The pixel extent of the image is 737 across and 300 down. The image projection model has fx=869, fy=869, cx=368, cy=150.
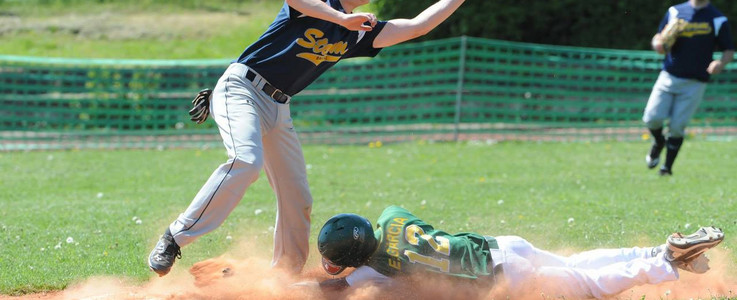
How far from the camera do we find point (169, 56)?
727 inches

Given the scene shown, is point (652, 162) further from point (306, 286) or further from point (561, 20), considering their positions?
point (561, 20)

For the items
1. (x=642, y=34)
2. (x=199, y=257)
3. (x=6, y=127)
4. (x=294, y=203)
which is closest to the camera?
(x=294, y=203)

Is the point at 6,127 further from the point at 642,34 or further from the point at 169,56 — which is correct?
the point at 642,34

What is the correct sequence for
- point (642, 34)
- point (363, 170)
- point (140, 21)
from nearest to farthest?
point (363, 170) < point (642, 34) < point (140, 21)

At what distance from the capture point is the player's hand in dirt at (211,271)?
18.9 ft

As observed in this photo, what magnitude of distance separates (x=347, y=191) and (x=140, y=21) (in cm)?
1248

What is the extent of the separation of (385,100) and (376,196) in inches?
242

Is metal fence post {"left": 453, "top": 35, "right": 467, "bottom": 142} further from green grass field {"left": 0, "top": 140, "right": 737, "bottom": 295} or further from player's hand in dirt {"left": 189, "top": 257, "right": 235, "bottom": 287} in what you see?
player's hand in dirt {"left": 189, "top": 257, "right": 235, "bottom": 287}

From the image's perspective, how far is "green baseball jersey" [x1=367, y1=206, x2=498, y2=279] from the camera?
515 cm

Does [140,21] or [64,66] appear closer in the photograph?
[64,66]

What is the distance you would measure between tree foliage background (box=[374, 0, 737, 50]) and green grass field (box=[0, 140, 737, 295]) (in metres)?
4.06

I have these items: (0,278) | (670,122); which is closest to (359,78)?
(670,122)

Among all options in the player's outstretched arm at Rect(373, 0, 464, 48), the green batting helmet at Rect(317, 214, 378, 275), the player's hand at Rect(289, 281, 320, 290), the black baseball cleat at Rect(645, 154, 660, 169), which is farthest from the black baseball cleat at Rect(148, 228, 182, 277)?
the black baseball cleat at Rect(645, 154, 660, 169)

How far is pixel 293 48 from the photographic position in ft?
18.0
